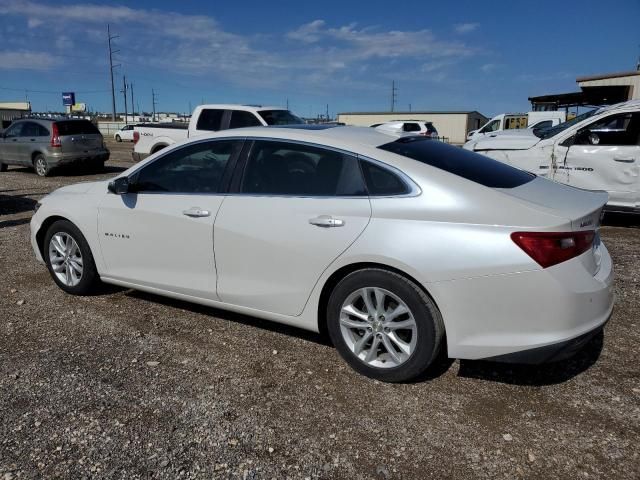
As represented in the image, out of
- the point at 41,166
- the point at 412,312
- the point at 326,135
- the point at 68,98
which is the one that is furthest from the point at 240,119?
the point at 68,98

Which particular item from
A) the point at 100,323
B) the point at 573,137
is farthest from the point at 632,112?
the point at 100,323

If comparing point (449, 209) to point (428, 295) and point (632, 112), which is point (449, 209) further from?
point (632, 112)

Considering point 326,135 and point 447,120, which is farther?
point 447,120

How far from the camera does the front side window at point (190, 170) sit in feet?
12.1

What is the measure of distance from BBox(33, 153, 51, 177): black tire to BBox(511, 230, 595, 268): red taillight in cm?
1395

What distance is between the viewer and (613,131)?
24.7 feet

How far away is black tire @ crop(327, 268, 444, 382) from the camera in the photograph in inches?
112

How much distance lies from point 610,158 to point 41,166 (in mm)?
13523

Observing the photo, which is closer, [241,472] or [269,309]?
[241,472]

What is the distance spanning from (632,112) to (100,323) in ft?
24.2

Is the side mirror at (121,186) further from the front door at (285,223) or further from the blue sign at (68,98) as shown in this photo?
the blue sign at (68,98)

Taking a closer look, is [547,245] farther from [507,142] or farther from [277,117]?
[277,117]

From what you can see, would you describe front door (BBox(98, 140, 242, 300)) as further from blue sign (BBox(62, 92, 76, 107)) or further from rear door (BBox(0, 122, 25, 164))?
blue sign (BBox(62, 92, 76, 107))

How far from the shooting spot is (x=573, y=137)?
24.7ft
